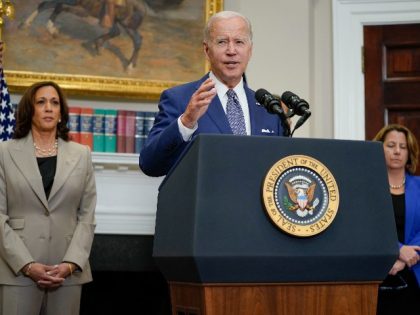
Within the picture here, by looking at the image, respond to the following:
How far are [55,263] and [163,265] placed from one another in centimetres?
199

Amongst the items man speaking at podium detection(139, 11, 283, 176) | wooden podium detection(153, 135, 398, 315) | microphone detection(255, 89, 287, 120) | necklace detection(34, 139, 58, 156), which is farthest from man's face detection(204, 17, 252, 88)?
necklace detection(34, 139, 58, 156)

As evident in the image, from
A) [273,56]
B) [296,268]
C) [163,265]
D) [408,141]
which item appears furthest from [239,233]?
[273,56]

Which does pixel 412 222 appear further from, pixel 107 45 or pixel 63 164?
pixel 107 45

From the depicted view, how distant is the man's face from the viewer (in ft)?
8.26

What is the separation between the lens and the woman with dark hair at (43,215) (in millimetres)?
3906

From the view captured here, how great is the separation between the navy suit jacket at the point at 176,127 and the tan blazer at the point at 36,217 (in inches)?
68.6

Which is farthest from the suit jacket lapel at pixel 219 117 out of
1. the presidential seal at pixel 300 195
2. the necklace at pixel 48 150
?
the necklace at pixel 48 150

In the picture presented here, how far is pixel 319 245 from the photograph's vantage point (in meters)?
1.95

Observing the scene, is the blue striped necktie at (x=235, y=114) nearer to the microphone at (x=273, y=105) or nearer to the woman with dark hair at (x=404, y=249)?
the microphone at (x=273, y=105)

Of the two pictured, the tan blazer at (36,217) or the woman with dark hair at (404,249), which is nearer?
the tan blazer at (36,217)

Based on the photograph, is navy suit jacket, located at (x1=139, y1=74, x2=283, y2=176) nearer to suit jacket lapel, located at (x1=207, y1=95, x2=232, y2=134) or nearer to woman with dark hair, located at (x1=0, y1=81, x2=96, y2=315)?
suit jacket lapel, located at (x1=207, y1=95, x2=232, y2=134)

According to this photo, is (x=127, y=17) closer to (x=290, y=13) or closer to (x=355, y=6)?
(x=290, y=13)

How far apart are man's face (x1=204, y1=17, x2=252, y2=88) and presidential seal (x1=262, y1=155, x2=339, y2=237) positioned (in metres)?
0.64

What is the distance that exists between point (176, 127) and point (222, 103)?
14.6 inches
